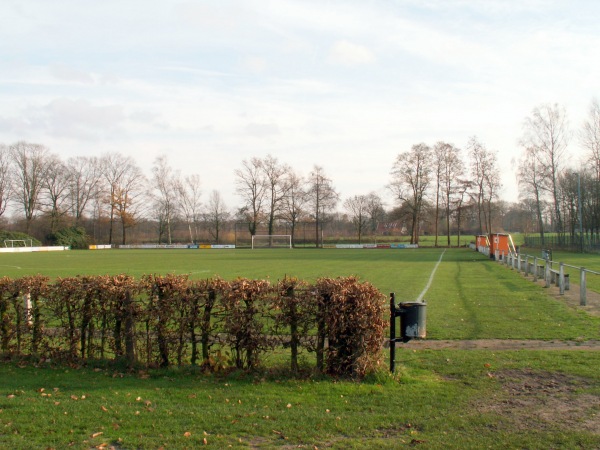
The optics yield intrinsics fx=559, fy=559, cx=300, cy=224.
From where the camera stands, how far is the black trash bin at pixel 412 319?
7320 millimetres

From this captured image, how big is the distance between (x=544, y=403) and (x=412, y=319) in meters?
1.83

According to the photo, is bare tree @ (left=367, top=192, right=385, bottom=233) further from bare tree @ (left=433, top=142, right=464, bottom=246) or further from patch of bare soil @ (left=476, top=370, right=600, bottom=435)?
patch of bare soil @ (left=476, top=370, right=600, bottom=435)

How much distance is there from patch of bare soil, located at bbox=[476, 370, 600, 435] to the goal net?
83301 millimetres

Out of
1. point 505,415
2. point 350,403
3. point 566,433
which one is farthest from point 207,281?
point 566,433

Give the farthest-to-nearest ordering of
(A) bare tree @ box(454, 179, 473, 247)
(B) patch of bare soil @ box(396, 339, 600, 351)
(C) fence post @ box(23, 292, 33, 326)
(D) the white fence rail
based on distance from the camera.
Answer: (A) bare tree @ box(454, 179, 473, 247) → (D) the white fence rail → (B) patch of bare soil @ box(396, 339, 600, 351) → (C) fence post @ box(23, 292, 33, 326)

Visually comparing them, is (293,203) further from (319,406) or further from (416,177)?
(319,406)

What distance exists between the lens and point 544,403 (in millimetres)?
6266

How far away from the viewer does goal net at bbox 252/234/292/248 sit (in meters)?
91.0

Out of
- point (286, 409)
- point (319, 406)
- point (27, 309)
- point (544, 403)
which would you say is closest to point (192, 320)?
point (286, 409)

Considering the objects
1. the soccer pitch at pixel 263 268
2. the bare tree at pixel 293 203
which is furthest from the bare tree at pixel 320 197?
the soccer pitch at pixel 263 268

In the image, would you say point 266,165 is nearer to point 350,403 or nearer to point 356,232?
point 356,232

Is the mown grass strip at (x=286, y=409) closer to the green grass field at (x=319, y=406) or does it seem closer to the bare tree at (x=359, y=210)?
the green grass field at (x=319, y=406)

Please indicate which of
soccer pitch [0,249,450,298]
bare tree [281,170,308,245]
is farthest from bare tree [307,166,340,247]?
soccer pitch [0,249,450,298]

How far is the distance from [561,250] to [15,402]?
63.3 metres
